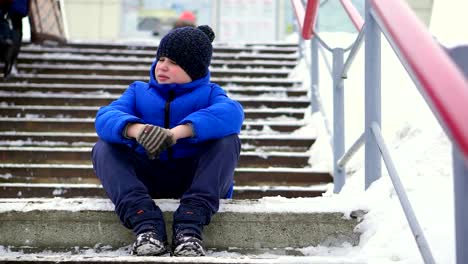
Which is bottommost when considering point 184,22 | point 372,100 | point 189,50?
point 184,22

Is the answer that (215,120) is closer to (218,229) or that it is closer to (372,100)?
(218,229)

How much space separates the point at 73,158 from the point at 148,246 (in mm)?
2033

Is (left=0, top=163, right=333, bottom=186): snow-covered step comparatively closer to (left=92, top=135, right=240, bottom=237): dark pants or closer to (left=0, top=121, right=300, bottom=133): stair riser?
(left=0, top=121, right=300, bottom=133): stair riser

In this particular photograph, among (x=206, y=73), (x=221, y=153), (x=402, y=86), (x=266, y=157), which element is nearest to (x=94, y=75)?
(x=266, y=157)

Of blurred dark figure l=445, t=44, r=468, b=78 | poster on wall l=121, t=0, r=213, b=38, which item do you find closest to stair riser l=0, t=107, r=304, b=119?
blurred dark figure l=445, t=44, r=468, b=78

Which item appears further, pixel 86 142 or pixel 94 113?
pixel 94 113

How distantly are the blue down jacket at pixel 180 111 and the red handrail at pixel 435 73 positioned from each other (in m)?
0.71

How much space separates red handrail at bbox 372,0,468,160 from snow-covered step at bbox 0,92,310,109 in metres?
2.99

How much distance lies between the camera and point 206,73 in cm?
203

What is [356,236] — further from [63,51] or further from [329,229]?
[63,51]

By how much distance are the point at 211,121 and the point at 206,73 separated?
0.31m

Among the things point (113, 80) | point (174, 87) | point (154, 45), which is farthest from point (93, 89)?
point (174, 87)

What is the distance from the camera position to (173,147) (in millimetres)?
1898

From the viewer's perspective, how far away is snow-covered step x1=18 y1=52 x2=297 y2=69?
16.6 ft
